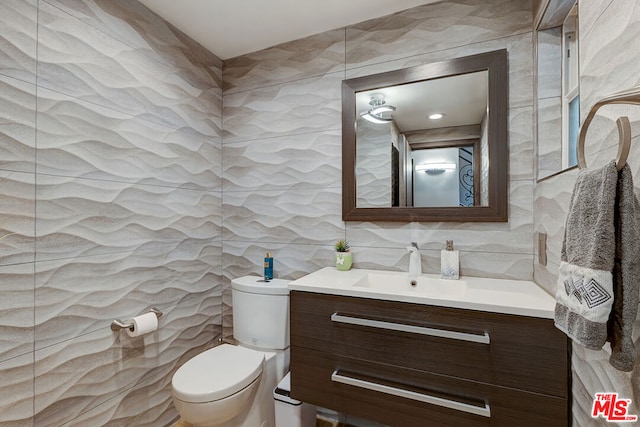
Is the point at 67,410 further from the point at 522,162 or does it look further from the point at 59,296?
the point at 522,162

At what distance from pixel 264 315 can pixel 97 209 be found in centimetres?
102

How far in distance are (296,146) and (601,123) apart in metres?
1.53

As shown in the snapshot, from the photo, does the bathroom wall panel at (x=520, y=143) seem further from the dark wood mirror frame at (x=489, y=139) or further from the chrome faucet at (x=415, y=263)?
the chrome faucet at (x=415, y=263)

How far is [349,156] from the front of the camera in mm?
1846

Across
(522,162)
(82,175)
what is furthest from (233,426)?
(522,162)

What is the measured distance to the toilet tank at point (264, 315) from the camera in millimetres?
1724

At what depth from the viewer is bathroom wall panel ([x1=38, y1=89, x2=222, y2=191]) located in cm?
132

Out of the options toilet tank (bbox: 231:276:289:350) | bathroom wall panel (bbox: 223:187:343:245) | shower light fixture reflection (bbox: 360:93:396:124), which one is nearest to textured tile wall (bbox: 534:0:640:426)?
shower light fixture reflection (bbox: 360:93:396:124)

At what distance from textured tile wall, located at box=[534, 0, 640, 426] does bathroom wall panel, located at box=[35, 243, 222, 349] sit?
6.37ft

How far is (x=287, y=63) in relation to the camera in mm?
2066

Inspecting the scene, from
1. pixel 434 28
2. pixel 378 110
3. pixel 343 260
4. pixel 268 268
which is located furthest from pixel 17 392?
pixel 434 28

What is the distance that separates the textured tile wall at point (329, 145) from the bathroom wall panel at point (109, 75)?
0.41 metres

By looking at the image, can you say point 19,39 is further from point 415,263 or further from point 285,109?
point 415,263

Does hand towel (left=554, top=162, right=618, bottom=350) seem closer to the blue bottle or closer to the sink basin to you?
the sink basin
